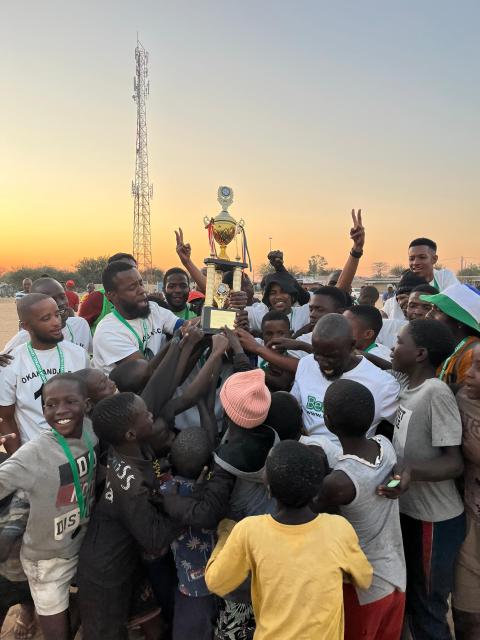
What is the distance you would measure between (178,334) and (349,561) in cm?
212

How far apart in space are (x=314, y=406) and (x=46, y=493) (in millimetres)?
1568

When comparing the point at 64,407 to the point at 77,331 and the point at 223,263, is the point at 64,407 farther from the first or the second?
the point at 77,331

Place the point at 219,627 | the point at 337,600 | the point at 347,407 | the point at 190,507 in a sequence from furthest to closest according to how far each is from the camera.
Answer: the point at 219,627
the point at 190,507
the point at 347,407
the point at 337,600

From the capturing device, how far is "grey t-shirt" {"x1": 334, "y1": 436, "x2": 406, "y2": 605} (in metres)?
2.00

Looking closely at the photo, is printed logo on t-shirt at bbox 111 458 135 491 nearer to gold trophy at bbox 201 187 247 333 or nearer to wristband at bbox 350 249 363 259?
gold trophy at bbox 201 187 247 333

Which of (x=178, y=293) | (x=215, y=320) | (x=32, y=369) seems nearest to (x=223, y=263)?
(x=215, y=320)

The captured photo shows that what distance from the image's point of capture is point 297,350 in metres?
3.64

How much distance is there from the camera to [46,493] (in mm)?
2312

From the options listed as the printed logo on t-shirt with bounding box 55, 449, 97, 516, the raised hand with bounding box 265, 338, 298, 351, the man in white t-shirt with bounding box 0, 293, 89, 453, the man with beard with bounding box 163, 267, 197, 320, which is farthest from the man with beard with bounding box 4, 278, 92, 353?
the printed logo on t-shirt with bounding box 55, 449, 97, 516

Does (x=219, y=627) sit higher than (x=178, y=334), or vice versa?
(x=178, y=334)

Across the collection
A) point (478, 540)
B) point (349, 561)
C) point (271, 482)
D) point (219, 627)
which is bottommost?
point (219, 627)

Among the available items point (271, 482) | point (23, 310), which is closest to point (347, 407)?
point (271, 482)

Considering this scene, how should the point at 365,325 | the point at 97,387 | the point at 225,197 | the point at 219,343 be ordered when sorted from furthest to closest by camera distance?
the point at 225,197, the point at 365,325, the point at 219,343, the point at 97,387

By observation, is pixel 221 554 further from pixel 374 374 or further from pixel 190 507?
pixel 374 374
